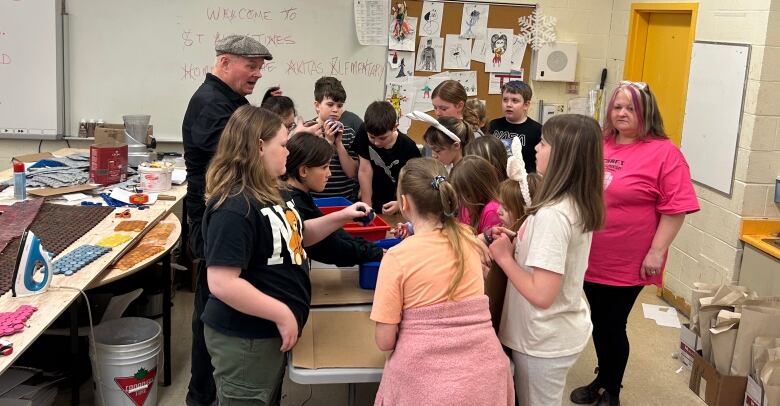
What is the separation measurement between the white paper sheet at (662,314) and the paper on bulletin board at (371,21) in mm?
2642

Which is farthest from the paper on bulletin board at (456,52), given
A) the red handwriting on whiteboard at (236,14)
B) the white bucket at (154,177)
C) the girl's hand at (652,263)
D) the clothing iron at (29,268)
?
the clothing iron at (29,268)

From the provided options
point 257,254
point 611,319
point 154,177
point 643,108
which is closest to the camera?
→ point 257,254

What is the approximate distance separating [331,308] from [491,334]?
63 centimetres

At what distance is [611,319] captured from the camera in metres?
3.07

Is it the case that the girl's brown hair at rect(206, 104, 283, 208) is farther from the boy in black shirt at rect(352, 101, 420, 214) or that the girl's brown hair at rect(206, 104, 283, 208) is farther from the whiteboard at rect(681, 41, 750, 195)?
the whiteboard at rect(681, 41, 750, 195)

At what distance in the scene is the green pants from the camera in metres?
2.07

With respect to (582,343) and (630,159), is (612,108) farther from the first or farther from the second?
(582,343)

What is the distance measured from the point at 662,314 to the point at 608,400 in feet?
5.10

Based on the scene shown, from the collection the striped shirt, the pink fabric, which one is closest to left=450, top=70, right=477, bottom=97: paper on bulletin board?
the striped shirt

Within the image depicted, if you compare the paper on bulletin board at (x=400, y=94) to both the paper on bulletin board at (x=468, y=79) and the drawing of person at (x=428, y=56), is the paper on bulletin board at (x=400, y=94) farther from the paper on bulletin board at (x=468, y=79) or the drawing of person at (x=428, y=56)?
the paper on bulletin board at (x=468, y=79)

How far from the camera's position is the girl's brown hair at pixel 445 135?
308 centimetres

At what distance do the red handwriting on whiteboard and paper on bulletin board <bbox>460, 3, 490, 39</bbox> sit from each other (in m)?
1.43

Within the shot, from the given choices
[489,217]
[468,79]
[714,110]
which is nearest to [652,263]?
[489,217]

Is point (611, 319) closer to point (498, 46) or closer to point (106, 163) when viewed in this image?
point (106, 163)
